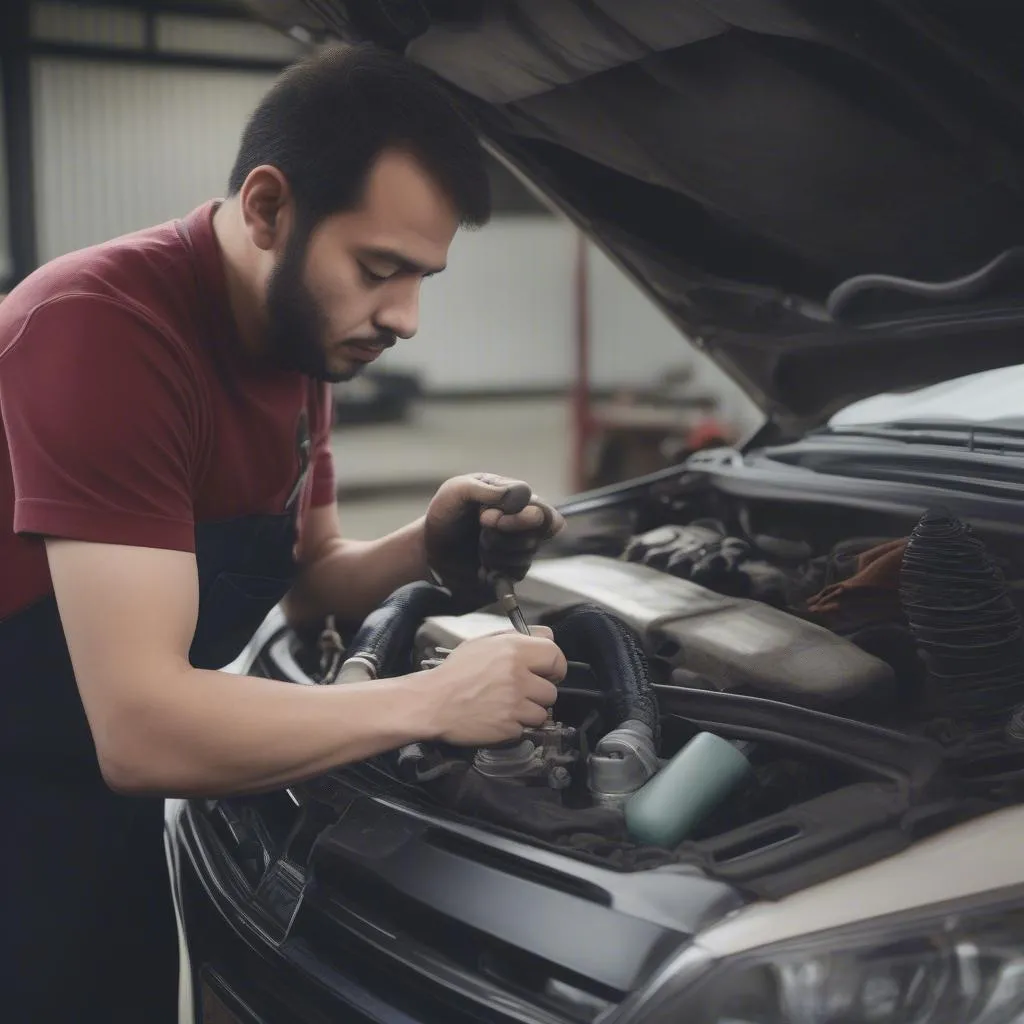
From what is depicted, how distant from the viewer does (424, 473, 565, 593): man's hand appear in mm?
1482

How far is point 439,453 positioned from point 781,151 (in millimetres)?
7754

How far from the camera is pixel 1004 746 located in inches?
40.9

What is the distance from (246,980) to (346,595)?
0.65 meters

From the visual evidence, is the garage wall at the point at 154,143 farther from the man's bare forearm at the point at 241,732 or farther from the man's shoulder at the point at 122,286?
the man's bare forearm at the point at 241,732

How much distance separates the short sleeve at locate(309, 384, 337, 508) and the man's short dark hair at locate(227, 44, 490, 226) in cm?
37

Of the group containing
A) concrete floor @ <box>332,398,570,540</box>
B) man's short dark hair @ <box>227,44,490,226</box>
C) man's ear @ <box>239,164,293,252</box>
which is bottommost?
concrete floor @ <box>332,398,570,540</box>

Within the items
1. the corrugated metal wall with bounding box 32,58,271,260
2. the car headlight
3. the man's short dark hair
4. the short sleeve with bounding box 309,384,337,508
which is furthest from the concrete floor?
the car headlight

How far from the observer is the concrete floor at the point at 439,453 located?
22.8ft

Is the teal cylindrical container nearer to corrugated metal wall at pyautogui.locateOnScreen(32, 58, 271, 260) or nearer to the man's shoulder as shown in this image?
the man's shoulder

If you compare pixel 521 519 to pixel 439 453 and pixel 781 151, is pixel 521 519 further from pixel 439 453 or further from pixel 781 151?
pixel 439 453

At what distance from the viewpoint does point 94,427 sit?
43.3 inches

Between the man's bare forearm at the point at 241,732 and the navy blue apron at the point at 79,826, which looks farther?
the navy blue apron at the point at 79,826

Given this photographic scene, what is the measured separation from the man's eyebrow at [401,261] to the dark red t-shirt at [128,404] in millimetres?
206

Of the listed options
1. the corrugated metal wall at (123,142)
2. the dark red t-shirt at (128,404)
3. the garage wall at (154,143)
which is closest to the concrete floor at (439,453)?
the garage wall at (154,143)
